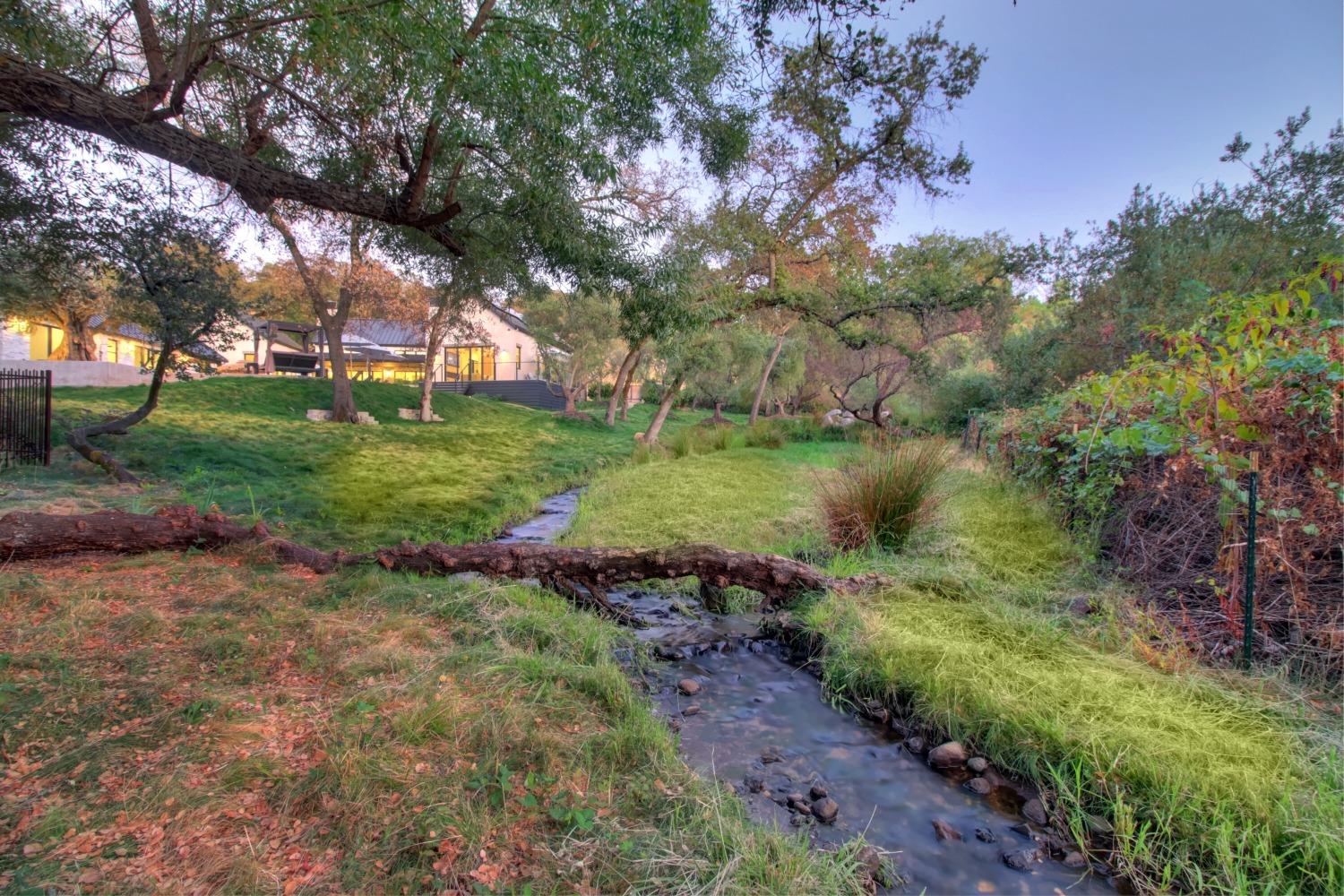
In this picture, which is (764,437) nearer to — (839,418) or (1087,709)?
(839,418)

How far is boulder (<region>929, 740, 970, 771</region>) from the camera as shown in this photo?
123 inches

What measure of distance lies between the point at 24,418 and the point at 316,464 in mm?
3880

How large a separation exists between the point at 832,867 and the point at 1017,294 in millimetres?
18671

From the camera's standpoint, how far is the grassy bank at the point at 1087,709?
2.34 m

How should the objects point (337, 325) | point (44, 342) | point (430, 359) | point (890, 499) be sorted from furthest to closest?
point (44, 342) < point (430, 359) < point (337, 325) < point (890, 499)

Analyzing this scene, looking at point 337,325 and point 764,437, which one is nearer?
point 337,325

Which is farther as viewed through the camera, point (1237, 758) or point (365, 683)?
point (365, 683)

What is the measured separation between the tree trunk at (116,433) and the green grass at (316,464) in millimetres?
200

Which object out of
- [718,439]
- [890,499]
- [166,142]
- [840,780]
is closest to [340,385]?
[718,439]

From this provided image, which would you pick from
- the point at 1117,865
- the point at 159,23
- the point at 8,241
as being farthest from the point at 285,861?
the point at 8,241

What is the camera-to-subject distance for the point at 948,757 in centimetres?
313

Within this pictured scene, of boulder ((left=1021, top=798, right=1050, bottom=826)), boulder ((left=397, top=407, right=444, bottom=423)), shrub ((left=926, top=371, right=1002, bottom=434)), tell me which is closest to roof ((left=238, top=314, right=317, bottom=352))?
boulder ((left=397, top=407, right=444, bottom=423))

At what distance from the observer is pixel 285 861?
77.2 inches

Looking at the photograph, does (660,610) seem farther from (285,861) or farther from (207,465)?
(207,465)
